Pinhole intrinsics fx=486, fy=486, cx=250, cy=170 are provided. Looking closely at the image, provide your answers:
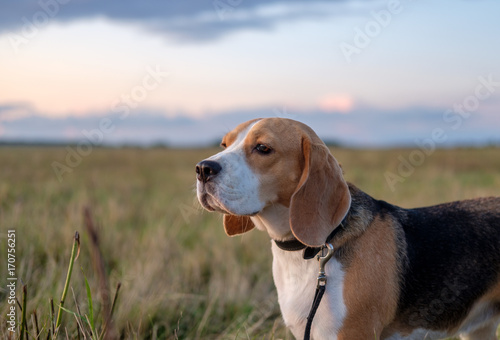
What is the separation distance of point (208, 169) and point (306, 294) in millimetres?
1052

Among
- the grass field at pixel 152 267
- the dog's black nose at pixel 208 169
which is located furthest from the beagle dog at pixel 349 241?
the grass field at pixel 152 267

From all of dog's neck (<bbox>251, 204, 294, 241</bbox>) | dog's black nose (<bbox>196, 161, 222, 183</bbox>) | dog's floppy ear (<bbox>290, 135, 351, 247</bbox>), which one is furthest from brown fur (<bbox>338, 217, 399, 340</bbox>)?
dog's black nose (<bbox>196, 161, 222, 183</bbox>)

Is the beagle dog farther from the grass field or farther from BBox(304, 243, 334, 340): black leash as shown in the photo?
the grass field

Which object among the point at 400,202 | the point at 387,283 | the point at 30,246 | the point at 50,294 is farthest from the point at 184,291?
the point at 400,202

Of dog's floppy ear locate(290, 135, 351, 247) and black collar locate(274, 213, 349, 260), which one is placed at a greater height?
dog's floppy ear locate(290, 135, 351, 247)

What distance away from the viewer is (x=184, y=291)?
559 cm

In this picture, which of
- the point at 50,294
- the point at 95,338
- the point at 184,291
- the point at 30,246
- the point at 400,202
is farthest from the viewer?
the point at 400,202

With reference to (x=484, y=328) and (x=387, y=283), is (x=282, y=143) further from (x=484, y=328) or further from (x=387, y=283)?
(x=484, y=328)

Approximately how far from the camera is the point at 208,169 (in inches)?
121

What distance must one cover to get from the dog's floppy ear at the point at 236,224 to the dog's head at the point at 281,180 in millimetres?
525

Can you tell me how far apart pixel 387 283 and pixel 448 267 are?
57cm

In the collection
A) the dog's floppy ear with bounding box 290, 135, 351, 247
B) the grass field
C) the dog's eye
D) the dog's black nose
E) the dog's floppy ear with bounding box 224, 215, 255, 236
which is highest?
the dog's eye

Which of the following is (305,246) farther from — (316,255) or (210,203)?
(210,203)

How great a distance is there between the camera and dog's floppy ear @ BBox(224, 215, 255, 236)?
374 cm
